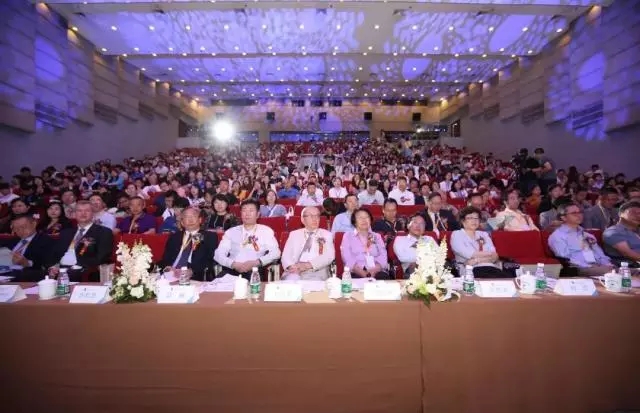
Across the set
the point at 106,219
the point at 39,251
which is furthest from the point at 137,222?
the point at 39,251

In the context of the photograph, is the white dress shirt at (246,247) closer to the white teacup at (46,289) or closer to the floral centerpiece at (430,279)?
the white teacup at (46,289)

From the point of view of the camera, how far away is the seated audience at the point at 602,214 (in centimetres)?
499

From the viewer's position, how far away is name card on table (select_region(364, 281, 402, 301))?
2.11 m

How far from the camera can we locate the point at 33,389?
6.43 ft

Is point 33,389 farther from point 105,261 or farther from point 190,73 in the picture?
point 190,73

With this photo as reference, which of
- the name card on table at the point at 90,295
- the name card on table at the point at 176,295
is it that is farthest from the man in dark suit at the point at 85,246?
the name card on table at the point at 176,295

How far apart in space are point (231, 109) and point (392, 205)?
25268 mm

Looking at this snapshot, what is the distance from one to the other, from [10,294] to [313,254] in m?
2.18

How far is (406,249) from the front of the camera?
362 centimetres

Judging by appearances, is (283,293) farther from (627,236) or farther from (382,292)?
(627,236)

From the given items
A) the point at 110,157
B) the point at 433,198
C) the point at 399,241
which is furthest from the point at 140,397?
the point at 110,157

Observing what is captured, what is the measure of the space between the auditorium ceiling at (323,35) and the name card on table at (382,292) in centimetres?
1015

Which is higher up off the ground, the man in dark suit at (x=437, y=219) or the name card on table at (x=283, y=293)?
the man in dark suit at (x=437, y=219)

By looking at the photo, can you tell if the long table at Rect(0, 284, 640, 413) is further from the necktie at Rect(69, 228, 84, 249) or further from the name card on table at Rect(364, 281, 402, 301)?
the necktie at Rect(69, 228, 84, 249)
